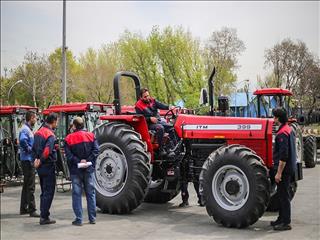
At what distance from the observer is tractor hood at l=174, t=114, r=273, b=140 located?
8125 millimetres

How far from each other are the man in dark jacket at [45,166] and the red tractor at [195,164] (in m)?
1.19

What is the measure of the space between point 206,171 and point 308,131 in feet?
52.9

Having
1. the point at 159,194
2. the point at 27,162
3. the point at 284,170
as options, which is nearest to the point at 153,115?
the point at 159,194

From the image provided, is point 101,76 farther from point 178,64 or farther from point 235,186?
point 235,186

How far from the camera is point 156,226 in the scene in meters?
7.88

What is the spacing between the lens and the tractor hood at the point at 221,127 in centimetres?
812

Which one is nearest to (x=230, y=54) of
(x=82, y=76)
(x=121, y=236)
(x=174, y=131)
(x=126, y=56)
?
(x=126, y=56)

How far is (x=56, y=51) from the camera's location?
43625 mm

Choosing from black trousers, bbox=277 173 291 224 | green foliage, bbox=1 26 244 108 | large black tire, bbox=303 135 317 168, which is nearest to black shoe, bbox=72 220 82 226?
black trousers, bbox=277 173 291 224

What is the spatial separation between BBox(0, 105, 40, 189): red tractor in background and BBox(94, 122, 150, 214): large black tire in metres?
5.17

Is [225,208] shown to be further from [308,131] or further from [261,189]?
[308,131]

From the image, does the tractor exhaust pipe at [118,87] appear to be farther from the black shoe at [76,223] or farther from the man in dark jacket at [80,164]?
the black shoe at [76,223]

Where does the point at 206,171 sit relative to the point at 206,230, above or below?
above

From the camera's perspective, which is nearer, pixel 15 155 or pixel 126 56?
pixel 15 155
